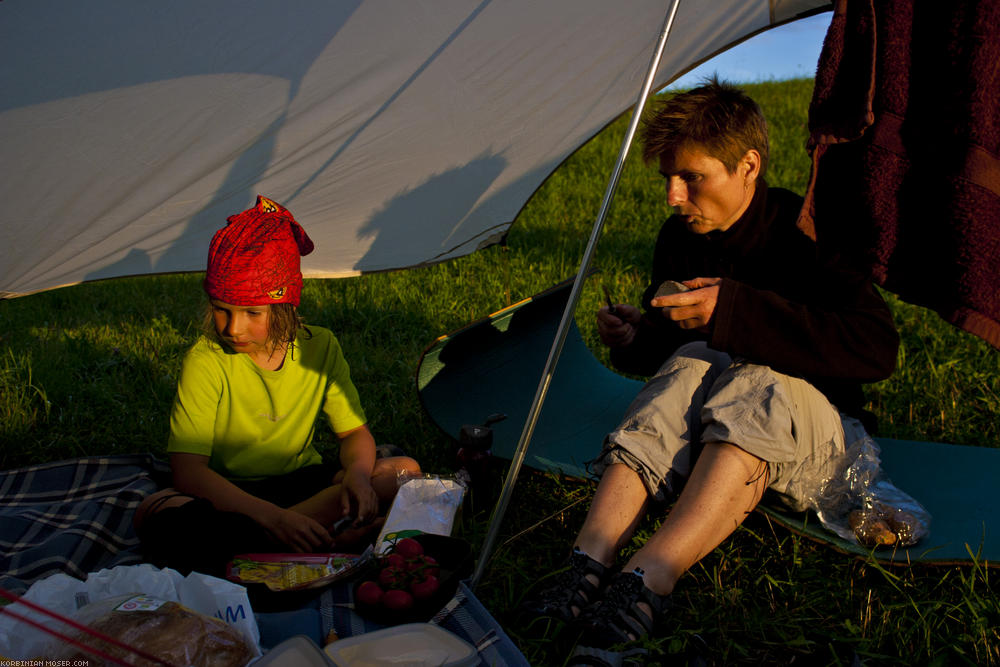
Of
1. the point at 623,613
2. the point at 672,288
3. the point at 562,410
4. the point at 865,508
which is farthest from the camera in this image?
the point at 562,410

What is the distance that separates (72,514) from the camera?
2.39m

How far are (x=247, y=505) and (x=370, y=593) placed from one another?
51cm

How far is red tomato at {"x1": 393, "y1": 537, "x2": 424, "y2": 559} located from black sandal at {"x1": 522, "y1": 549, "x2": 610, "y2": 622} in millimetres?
302

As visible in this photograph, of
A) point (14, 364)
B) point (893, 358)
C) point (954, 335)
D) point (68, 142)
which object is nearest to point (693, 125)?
point (893, 358)

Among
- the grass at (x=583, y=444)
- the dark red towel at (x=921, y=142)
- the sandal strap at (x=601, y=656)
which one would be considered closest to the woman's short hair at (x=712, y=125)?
the dark red towel at (x=921, y=142)

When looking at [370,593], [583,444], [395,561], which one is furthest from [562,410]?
[370,593]

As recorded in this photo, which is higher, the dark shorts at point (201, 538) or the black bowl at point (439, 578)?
the dark shorts at point (201, 538)

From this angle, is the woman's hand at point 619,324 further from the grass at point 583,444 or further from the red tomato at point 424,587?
the red tomato at point 424,587

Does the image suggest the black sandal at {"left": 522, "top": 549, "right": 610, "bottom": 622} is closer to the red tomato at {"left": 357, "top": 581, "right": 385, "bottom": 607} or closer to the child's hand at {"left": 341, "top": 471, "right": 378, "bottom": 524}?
the red tomato at {"left": 357, "top": 581, "right": 385, "bottom": 607}

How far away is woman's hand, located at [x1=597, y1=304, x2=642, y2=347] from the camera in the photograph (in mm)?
2518

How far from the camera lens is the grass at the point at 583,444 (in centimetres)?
187

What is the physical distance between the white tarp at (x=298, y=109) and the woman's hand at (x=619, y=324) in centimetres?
102

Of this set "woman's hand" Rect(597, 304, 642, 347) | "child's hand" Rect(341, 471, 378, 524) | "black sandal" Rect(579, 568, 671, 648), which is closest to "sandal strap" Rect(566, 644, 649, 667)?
"black sandal" Rect(579, 568, 671, 648)

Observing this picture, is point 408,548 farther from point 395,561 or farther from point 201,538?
point 201,538
